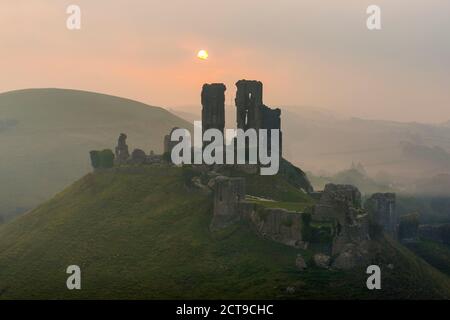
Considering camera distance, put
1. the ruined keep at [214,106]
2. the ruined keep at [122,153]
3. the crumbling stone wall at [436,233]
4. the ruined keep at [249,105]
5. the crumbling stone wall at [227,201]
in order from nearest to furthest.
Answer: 1. the crumbling stone wall at [227,201]
2. the ruined keep at [249,105]
3. the ruined keep at [214,106]
4. the ruined keep at [122,153]
5. the crumbling stone wall at [436,233]

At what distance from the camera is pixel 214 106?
103938 mm

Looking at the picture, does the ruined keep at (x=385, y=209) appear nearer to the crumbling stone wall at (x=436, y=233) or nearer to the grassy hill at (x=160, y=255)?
the crumbling stone wall at (x=436, y=233)

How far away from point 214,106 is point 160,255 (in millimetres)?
28709

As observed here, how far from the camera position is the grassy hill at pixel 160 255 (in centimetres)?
7212

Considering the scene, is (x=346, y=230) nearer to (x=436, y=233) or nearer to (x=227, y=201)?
(x=227, y=201)

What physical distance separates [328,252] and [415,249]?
119ft

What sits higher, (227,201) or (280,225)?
(227,201)

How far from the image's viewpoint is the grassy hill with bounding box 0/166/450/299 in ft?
237

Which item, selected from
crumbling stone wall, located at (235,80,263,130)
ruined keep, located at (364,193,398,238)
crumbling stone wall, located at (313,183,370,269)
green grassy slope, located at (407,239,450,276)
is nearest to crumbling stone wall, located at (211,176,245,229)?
crumbling stone wall, located at (313,183,370,269)

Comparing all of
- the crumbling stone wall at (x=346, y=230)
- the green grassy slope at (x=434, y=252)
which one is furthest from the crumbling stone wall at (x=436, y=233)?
the crumbling stone wall at (x=346, y=230)

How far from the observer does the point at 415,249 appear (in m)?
106

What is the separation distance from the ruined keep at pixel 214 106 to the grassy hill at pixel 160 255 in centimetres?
874

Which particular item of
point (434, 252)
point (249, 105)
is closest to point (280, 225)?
point (249, 105)
